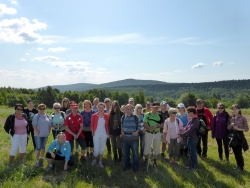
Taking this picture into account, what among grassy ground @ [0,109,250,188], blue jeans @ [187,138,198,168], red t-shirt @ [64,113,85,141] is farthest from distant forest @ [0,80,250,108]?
blue jeans @ [187,138,198,168]

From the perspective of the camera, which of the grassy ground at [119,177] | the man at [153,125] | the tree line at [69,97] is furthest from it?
the tree line at [69,97]

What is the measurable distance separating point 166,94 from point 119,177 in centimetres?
18352

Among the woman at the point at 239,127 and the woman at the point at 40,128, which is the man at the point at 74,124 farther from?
the woman at the point at 239,127

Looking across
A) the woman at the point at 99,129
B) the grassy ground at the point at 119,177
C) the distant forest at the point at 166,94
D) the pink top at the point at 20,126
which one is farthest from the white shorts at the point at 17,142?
the distant forest at the point at 166,94

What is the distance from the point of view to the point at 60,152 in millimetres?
6488

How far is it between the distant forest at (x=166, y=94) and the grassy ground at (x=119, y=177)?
70573mm

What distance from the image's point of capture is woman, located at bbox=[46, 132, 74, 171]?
21.1ft

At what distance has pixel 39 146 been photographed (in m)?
7.02

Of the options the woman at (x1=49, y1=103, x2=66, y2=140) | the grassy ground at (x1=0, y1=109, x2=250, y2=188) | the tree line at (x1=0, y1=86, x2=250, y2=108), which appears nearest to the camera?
the grassy ground at (x1=0, y1=109, x2=250, y2=188)

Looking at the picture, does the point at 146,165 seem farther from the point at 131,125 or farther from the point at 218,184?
the point at 218,184

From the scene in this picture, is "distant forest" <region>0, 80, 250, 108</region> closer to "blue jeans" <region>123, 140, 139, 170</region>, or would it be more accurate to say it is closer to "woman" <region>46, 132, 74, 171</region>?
"woman" <region>46, 132, 74, 171</region>

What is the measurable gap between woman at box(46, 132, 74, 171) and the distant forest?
231 ft

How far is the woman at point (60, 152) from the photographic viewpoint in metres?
6.44

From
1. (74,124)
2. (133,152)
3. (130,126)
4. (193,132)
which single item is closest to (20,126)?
(74,124)
